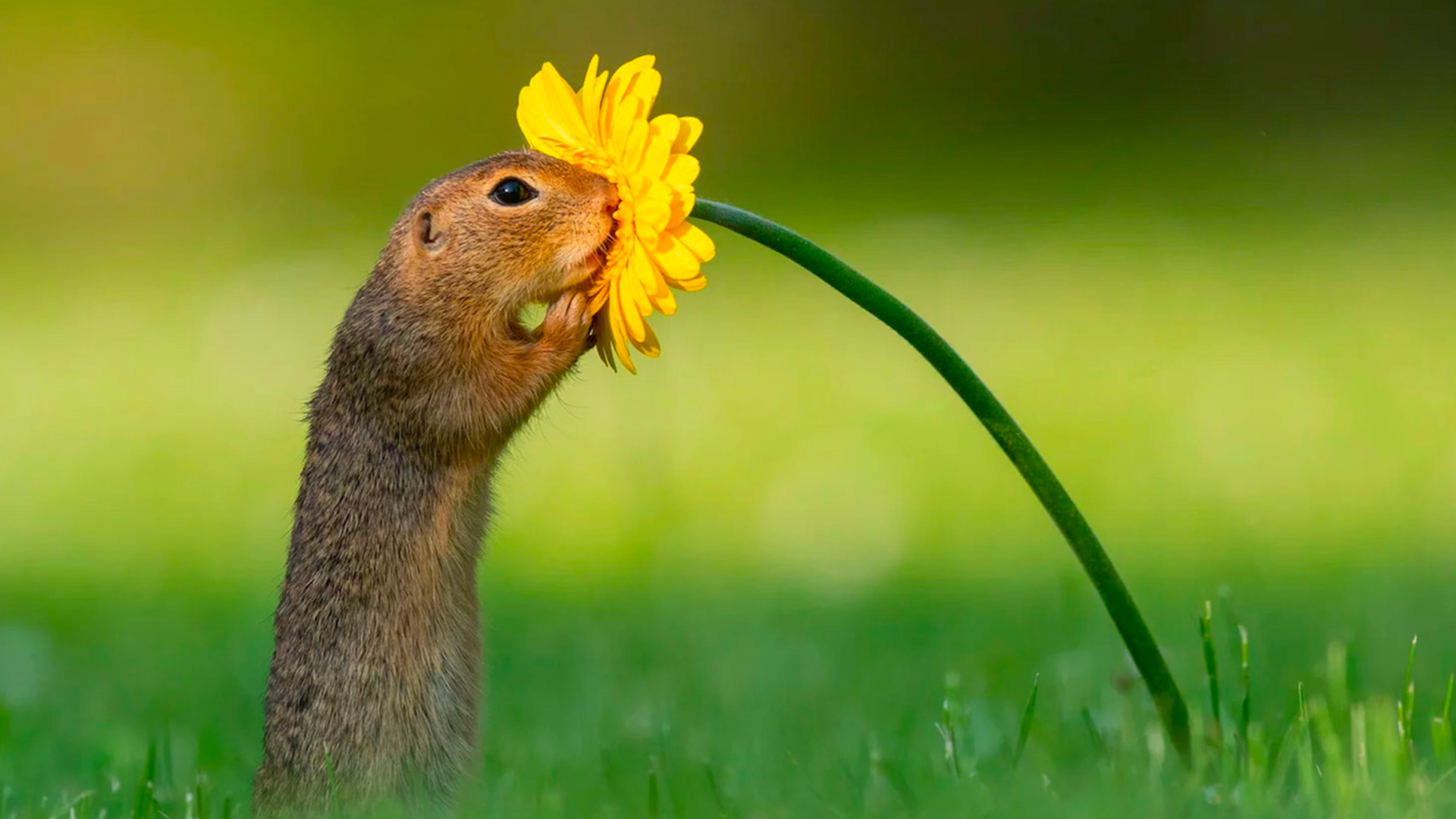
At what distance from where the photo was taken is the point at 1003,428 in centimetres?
303

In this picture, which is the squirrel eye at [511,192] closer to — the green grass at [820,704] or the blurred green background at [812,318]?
the blurred green background at [812,318]

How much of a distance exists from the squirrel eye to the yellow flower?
0.95 feet

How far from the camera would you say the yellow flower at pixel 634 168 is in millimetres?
2980

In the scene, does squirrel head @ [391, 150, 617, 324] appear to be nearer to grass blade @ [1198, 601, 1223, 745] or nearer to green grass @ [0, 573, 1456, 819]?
green grass @ [0, 573, 1456, 819]

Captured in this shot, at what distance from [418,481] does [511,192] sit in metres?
0.62

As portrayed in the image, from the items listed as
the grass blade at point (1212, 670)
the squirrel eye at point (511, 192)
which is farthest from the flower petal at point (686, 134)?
the grass blade at point (1212, 670)

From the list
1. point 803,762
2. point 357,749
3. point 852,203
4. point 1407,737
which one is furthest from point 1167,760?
point 852,203

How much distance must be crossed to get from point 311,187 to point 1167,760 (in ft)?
46.4

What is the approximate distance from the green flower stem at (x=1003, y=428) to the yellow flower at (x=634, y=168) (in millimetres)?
66

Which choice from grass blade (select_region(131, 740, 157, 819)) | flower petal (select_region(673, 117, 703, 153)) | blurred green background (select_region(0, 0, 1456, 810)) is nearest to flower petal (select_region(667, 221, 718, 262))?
flower petal (select_region(673, 117, 703, 153))

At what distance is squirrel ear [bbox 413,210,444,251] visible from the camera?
3.84m

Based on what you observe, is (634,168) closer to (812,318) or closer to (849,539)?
(849,539)

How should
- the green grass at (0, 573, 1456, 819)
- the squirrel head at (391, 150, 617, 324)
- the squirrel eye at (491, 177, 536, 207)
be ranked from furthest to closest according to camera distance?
the squirrel eye at (491, 177, 536, 207)
the squirrel head at (391, 150, 617, 324)
the green grass at (0, 573, 1456, 819)

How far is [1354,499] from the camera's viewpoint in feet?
21.6
